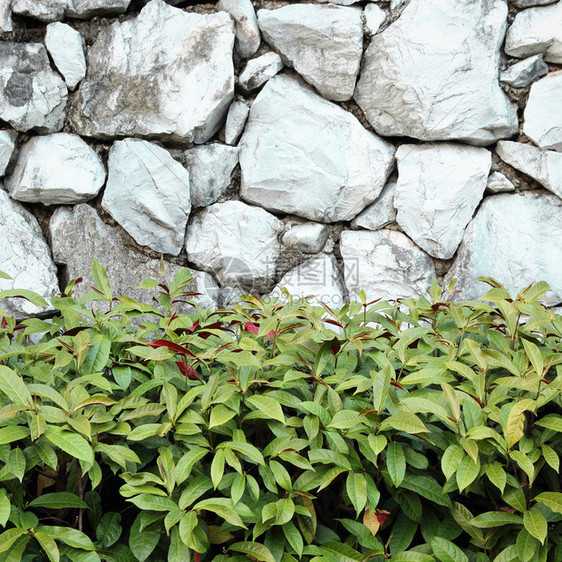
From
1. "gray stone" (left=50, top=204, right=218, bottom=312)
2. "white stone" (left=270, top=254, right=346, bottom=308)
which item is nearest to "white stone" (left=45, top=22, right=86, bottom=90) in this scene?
"gray stone" (left=50, top=204, right=218, bottom=312)

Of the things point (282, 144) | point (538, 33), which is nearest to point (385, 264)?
point (282, 144)

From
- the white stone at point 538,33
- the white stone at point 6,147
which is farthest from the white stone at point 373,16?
the white stone at point 6,147

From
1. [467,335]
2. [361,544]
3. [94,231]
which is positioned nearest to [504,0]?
[467,335]

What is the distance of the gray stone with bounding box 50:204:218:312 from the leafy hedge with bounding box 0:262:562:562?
3.60 ft

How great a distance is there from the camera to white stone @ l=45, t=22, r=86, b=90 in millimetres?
2068

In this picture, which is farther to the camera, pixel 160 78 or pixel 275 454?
pixel 160 78

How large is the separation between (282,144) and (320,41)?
0.37m

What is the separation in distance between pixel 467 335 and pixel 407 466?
0.35 metres

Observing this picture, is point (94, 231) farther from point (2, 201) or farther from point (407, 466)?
point (407, 466)

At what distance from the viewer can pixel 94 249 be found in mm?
2127

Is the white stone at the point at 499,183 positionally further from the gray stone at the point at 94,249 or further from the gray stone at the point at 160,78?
the gray stone at the point at 94,249

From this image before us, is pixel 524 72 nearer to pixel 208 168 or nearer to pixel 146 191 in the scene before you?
pixel 208 168

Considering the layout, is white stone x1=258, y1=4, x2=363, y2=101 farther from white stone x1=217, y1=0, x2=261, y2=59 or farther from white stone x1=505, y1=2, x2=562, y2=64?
white stone x1=505, y1=2, x2=562, y2=64

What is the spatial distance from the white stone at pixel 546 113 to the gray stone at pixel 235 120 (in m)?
0.96
